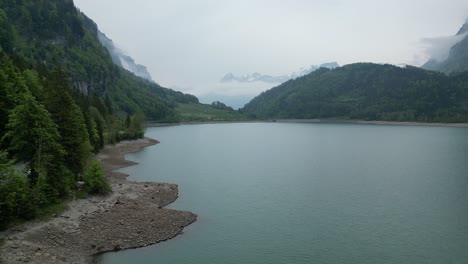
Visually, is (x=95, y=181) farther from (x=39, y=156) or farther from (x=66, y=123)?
(x=39, y=156)

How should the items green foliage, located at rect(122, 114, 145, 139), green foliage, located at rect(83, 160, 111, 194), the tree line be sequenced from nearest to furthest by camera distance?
1. the tree line
2. green foliage, located at rect(83, 160, 111, 194)
3. green foliage, located at rect(122, 114, 145, 139)

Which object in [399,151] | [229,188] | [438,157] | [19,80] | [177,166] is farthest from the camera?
[399,151]

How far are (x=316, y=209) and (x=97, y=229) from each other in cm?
2340

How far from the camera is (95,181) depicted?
42812 mm

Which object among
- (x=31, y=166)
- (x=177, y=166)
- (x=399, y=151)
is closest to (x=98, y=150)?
(x=177, y=166)

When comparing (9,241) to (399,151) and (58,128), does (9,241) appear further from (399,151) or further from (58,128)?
(399,151)

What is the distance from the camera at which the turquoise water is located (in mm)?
32500

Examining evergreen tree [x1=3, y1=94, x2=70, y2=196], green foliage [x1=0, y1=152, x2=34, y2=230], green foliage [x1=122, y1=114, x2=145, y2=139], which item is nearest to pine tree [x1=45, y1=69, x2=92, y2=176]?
evergreen tree [x1=3, y1=94, x2=70, y2=196]

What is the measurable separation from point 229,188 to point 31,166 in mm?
27799

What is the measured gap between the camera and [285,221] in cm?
4109

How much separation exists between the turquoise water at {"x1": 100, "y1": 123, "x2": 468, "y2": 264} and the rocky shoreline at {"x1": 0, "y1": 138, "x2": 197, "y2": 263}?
1.49 meters

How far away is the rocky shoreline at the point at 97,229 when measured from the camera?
2814 centimetres

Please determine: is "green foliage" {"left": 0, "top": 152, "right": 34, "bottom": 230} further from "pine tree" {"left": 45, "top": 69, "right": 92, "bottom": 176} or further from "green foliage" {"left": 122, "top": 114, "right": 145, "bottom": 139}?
"green foliage" {"left": 122, "top": 114, "right": 145, "bottom": 139}

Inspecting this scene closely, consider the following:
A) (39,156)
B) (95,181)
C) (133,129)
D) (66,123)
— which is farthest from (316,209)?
(133,129)
